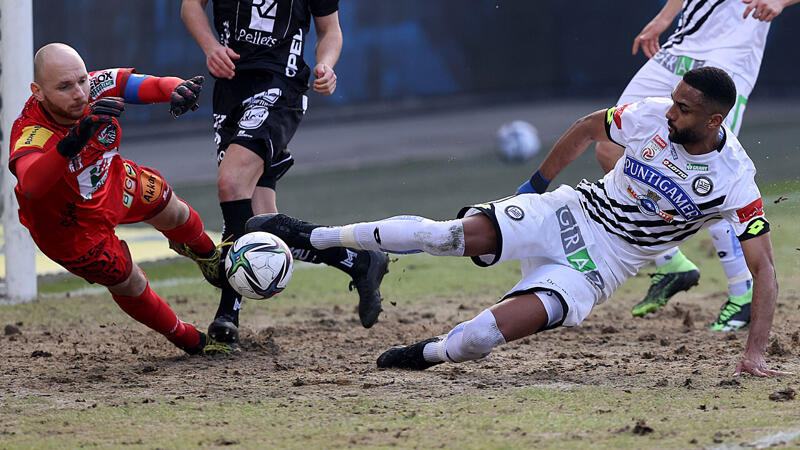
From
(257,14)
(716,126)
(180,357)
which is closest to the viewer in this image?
(716,126)

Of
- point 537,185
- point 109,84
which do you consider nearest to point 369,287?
point 537,185

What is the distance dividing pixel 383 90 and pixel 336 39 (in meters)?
7.88

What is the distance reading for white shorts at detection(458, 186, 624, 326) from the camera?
425 cm

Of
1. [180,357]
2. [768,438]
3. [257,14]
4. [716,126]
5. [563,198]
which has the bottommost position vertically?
[180,357]

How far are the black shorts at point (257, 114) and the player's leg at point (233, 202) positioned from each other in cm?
7

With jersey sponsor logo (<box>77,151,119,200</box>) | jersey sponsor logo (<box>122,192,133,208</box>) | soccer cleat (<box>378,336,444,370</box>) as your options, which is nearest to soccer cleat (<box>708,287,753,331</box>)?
soccer cleat (<box>378,336,444,370</box>)

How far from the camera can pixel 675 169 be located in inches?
164

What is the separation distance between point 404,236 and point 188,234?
1135 millimetres

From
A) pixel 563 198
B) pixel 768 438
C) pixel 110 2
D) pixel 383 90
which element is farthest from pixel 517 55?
pixel 768 438

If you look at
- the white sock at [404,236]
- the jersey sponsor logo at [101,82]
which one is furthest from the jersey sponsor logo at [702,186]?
the jersey sponsor logo at [101,82]

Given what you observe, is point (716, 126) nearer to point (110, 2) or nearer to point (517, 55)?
point (110, 2)

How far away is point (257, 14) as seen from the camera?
5141mm

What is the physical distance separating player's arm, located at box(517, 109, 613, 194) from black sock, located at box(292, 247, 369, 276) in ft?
3.05

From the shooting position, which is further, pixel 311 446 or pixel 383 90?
pixel 383 90
